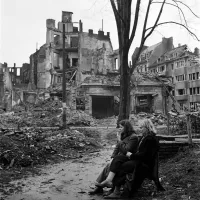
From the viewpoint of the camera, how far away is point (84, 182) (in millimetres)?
6707

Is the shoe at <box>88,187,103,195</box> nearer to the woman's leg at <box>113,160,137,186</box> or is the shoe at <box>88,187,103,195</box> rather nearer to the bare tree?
the woman's leg at <box>113,160,137,186</box>

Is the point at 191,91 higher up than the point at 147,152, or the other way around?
Result: the point at 191,91

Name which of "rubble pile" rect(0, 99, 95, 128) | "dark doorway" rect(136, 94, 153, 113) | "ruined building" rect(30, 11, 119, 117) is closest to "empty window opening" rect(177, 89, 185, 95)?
"ruined building" rect(30, 11, 119, 117)

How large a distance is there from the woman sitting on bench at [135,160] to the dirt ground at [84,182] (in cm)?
39

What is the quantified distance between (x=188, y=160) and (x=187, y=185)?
1457 millimetres

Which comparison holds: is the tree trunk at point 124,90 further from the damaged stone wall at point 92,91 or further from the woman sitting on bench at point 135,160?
the damaged stone wall at point 92,91

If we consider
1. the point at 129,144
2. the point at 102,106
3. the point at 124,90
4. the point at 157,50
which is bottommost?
the point at 129,144

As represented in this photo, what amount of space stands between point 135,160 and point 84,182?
2.03 metres

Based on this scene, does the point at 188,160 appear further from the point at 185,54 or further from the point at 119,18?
the point at 185,54

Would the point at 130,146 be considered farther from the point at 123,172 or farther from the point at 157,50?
the point at 157,50

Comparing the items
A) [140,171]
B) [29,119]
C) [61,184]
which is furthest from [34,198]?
[29,119]

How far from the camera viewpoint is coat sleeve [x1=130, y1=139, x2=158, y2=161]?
5102 millimetres

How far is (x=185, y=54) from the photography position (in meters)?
46.9

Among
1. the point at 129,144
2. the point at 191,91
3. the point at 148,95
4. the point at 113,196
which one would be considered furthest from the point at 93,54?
the point at 113,196
